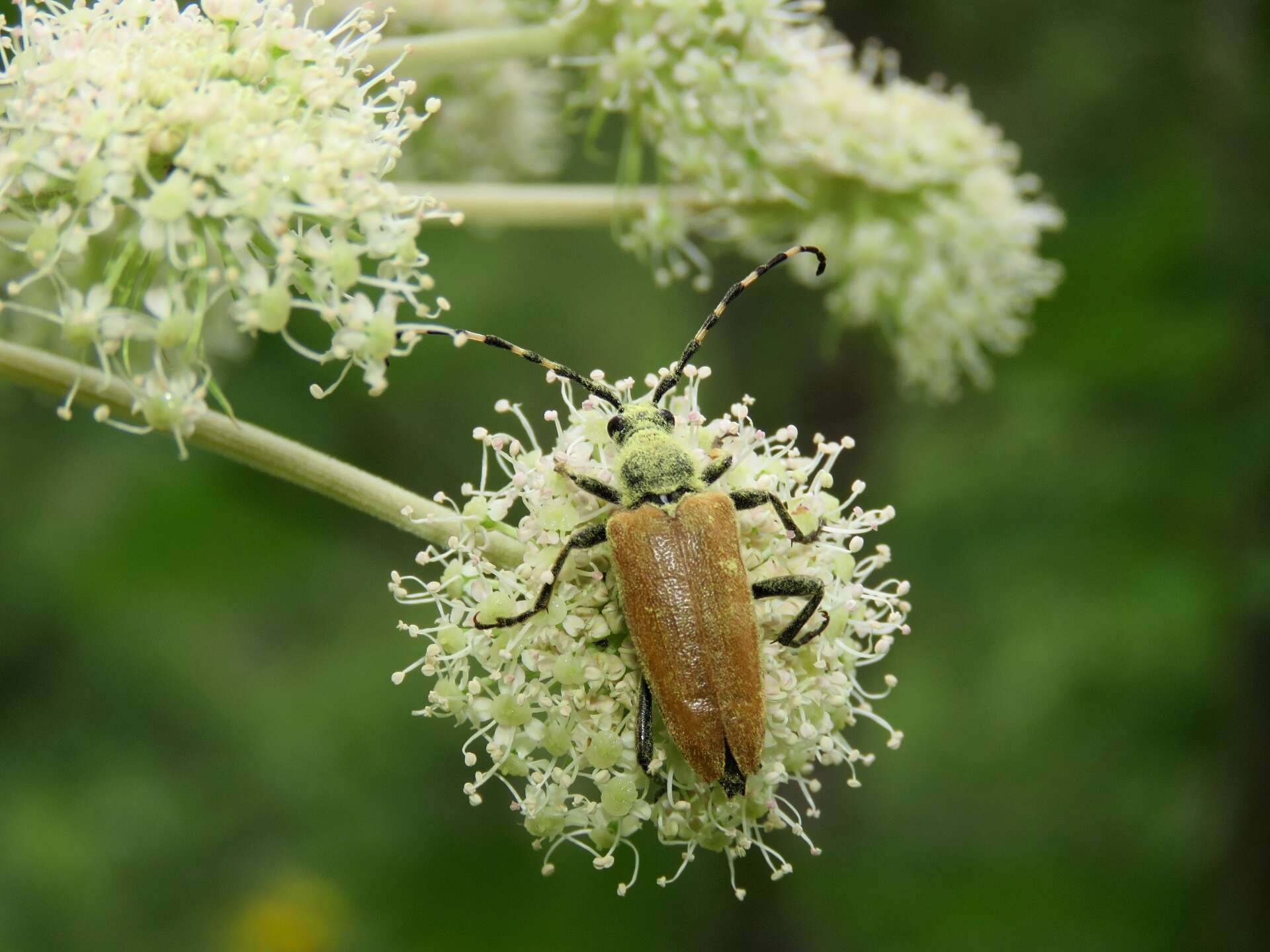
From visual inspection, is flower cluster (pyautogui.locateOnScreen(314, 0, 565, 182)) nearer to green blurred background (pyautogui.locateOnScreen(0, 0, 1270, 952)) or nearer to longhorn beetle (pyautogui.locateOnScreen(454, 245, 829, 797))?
green blurred background (pyautogui.locateOnScreen(0, 0, 1270, 952))

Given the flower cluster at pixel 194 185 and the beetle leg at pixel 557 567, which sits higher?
the flower cluster at pixel 194 185

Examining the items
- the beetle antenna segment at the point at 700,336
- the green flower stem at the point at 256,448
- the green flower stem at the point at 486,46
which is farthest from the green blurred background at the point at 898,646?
the green flower stem at the point at 256,448

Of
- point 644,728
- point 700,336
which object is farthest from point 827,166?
A: point 644,728

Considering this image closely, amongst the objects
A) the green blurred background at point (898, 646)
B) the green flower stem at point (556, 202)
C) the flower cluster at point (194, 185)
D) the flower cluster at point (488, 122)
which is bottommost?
the green blurred background at point (898, 646)

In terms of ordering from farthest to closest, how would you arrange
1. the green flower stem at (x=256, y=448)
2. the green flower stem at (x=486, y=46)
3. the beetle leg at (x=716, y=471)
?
the green flower stem at (x=486, y=46) < the beetle leg at (x=716, y=471) < the green flower stem at (x=256, y=448)

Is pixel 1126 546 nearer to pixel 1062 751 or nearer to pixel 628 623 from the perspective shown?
pixel 1062 751

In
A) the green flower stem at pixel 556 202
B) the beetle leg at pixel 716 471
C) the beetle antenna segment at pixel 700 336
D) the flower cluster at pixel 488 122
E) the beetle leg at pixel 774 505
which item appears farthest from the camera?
the flower cluster at pixel 488 122

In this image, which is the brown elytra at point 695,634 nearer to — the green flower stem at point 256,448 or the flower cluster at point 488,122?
the green flower stem at point 256,448

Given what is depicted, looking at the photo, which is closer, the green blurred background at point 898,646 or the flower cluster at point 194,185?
the flower cluster at point 194,185
